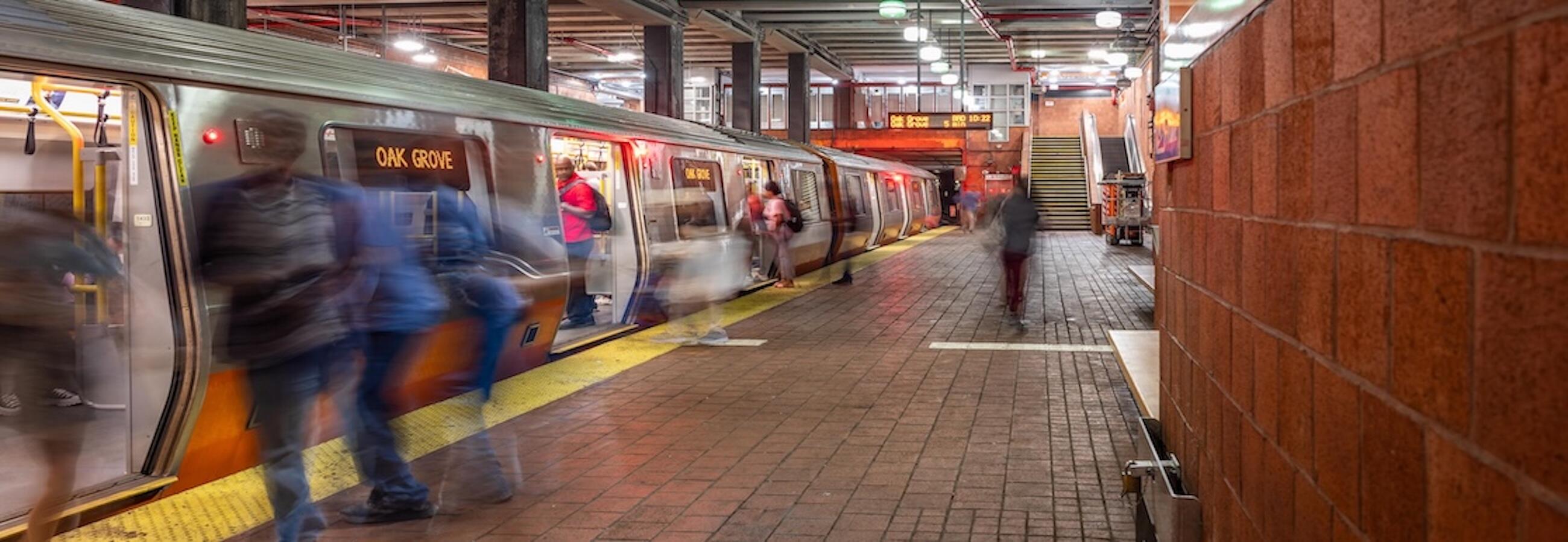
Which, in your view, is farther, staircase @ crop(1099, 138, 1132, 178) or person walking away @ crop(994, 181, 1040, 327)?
staircase @ crop(1099, 138, 1132, 178)

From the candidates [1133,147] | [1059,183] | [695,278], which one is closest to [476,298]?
[695,278]

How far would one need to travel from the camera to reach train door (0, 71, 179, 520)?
3881mm

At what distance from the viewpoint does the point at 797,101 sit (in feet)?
99.2

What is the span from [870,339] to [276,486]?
7207 millimetres

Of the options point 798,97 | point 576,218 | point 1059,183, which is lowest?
point 576,218

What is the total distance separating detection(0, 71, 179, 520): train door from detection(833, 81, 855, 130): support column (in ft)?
123

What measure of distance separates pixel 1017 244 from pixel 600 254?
14.6 ft

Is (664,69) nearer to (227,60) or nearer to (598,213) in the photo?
(598,213)

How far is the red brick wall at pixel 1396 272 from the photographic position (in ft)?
4.87

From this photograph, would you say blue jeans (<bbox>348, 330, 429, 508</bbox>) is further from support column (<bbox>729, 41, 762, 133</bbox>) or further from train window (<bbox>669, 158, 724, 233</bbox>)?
support column (<bbox>729, 41, 762, 133</bbox>)

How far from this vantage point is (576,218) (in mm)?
10672

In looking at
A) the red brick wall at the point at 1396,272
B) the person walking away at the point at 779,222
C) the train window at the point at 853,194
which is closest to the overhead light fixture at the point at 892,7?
the person walking away at the point at 779,222

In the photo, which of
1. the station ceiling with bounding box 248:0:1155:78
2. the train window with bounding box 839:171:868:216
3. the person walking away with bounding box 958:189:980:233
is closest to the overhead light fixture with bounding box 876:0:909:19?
the station ceiling with bounding box 248:0:1155:78

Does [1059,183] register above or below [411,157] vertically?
above
